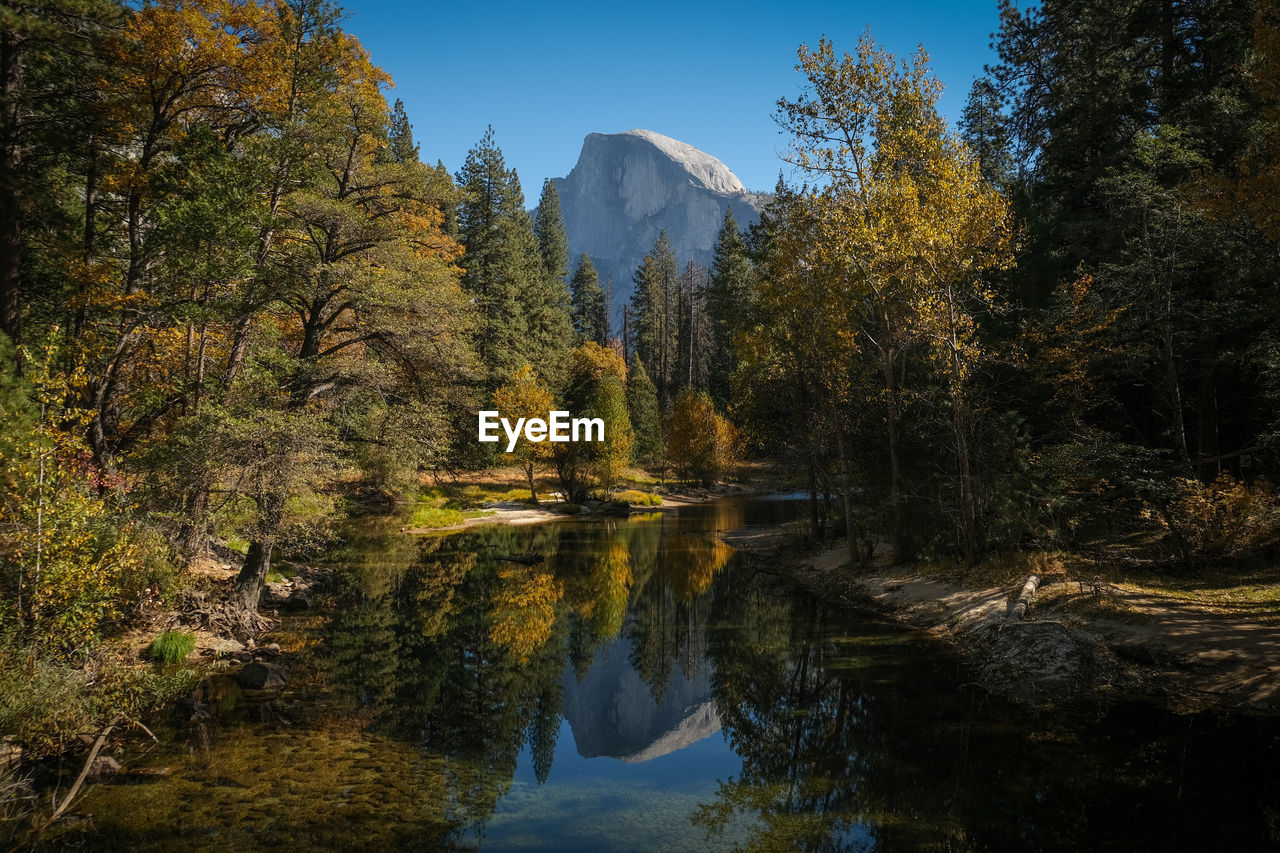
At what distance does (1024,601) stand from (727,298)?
2943cm

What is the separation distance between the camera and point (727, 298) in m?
40.3

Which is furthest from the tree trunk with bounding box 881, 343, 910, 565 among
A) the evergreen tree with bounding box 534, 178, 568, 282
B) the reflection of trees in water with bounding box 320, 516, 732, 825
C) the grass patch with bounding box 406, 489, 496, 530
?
the evergreen tree with bounding box 534, 178, 568, 282

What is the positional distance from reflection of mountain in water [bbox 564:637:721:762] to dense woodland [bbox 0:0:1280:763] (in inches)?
265

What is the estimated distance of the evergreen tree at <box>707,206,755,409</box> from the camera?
29578 mm

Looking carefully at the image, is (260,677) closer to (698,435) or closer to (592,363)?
(698,435)

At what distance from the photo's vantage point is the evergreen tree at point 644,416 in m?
57.7

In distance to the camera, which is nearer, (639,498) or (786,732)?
(786,732)

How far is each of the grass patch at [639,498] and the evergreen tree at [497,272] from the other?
1195 cm

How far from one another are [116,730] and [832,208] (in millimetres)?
18545

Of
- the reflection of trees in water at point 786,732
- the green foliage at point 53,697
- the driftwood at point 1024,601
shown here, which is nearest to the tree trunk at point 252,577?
the green foliage at point 53,697

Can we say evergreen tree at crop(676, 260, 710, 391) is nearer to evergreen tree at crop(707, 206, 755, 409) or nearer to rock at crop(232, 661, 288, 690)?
evergreen tree at crop(707, 206, 755, 409)

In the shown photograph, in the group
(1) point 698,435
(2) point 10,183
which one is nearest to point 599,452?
(1) point 698,435

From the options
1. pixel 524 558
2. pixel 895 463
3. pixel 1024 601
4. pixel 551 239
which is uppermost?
pixel 551 239

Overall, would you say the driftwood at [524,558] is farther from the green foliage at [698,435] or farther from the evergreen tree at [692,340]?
the evergreen tree at [692,340]
